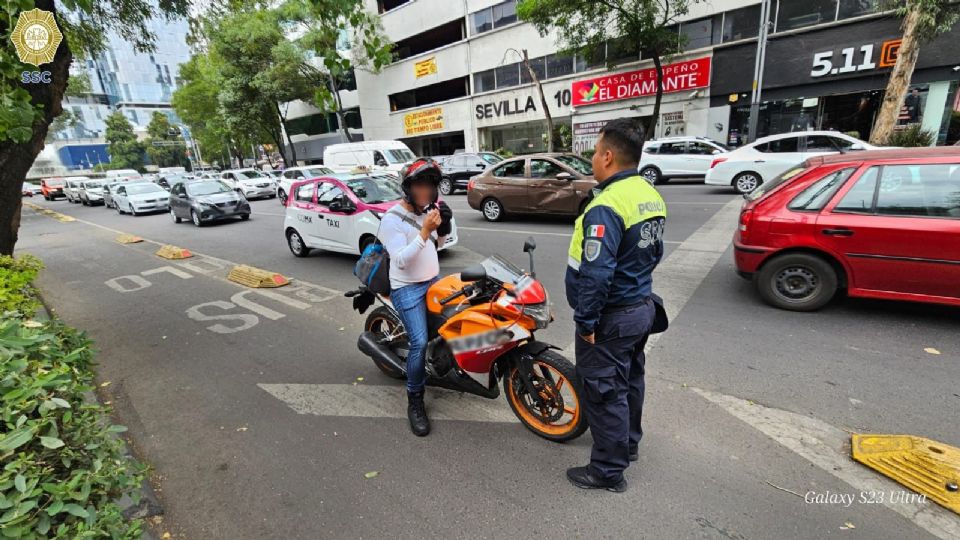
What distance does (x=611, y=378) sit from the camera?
232 centimetres

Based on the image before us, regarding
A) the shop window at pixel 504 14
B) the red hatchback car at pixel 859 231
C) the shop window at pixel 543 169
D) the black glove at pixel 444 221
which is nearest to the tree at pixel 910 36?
the shop window at pixel 543 169

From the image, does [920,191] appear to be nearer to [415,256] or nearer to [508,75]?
[415,256]

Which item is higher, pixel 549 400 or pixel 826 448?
pixel 549 400

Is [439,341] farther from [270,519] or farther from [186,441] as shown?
[186,441]

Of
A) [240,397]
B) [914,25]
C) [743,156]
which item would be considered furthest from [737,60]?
[240,397]

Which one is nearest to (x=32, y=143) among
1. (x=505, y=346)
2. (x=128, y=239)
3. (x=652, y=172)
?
(x=505, y=346)

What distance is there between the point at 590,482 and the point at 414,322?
1493 mm

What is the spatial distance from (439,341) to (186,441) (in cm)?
200

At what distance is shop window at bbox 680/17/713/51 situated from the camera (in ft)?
60.3

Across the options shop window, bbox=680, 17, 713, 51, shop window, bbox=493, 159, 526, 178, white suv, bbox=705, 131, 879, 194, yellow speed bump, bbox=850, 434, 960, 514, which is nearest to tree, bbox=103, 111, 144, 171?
shop window, bbox=680, 17, 713, 51

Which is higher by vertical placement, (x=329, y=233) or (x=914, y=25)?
(x=914, y=25)

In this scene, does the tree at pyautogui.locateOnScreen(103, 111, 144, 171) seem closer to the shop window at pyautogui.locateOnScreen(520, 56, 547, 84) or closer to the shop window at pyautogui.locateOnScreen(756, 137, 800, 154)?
the shop window at pyautogui.locateOnScreen(520, 56, 547, 84)

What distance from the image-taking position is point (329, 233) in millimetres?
8148

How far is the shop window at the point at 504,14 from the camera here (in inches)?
943
